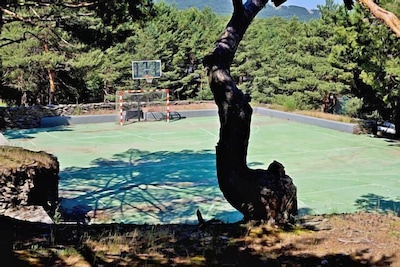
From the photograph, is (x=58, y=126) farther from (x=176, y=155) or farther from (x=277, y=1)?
(x=277, y=1)

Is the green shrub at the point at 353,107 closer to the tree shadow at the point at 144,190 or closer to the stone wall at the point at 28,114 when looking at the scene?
the tree shadow at the point at 144,190

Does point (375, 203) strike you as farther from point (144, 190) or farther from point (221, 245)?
point (221, 245)

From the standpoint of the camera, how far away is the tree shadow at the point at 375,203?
24.0ft

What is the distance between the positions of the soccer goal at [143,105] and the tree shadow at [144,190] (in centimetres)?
661

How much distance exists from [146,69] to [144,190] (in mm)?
11253

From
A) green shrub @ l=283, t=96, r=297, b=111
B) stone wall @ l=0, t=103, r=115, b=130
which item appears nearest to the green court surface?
stone wall @ l=0, t=103, r=115, b=130

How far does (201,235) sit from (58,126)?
49.6 ft

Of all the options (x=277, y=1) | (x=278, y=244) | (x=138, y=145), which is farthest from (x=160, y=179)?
(x=278, y=244)

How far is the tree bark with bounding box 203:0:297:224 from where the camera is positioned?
9.82 ft

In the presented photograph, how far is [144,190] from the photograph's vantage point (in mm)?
8523

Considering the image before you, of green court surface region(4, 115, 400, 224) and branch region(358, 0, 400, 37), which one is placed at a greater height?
branch region(358, 0, 400, 37)

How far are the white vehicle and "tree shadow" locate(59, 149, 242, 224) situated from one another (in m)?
5.72

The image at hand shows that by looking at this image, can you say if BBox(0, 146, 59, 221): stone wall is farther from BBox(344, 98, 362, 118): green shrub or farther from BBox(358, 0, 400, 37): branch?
BBox(344, 98, 362, 118): green shrub

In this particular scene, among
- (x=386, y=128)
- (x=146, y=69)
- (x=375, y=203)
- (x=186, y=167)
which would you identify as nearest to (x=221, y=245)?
(x=375, y=203)
